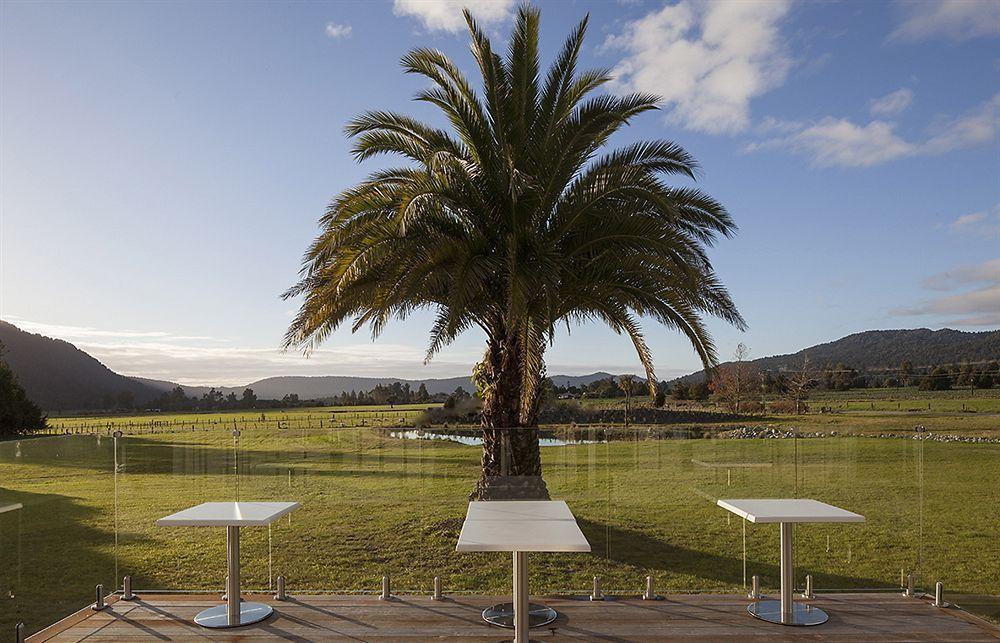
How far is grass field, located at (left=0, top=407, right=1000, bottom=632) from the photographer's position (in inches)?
274

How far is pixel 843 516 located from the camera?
18.7 ft

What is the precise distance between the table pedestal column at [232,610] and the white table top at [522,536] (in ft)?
7.62

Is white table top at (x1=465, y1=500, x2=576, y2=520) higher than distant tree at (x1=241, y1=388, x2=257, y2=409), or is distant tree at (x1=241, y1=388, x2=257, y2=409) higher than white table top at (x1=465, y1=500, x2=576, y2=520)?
distant tree at (x1=241, y1=388, x2=257, y2=409)

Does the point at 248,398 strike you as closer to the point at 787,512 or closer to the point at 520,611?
the point at 520,611

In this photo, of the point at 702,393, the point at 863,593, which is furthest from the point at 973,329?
the point at 863,593

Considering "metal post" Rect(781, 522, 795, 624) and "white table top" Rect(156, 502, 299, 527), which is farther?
"metal post" Rect(781, 522, 795, 624)

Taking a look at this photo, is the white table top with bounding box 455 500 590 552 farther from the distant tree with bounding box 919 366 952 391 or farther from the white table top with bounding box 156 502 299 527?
the distant tree with bounding box 919 366 952 391

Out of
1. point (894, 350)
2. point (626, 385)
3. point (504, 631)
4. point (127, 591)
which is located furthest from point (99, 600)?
point (894, 350)

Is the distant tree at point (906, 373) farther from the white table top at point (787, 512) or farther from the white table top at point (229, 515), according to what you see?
the white table top at point (229, 515)

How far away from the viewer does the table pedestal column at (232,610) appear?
578 cm

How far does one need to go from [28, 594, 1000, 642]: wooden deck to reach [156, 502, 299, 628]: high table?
137 millimetres

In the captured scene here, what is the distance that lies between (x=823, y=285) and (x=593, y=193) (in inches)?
428

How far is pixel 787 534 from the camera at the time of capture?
5930 millimetres

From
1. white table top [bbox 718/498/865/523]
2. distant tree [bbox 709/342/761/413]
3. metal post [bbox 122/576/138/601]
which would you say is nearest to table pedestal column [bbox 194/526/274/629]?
metal post [bbox 122/576/138/601]
